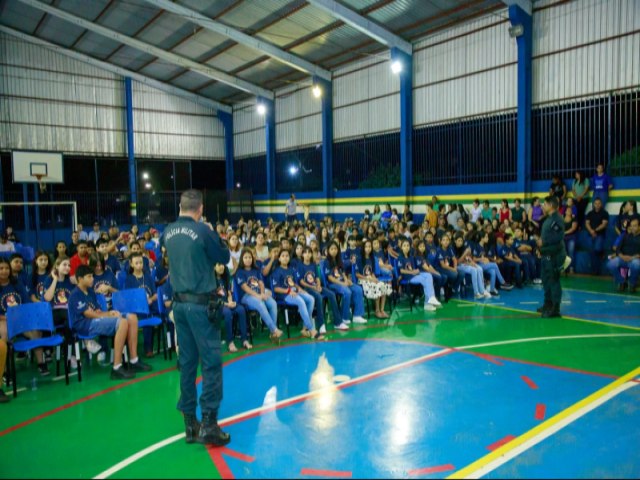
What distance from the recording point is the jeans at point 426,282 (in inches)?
363

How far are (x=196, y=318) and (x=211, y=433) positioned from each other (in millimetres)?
912

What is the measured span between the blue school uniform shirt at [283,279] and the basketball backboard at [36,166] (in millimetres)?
13508

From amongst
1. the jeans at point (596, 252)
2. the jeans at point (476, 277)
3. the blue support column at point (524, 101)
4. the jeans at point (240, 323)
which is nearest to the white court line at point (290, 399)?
the jeans at point (240, 323)

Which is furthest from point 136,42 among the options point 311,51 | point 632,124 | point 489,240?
point 632,124

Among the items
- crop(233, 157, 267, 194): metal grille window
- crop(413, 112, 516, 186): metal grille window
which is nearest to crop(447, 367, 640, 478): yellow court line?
crop(413, 112, 516, 186): metal grille window

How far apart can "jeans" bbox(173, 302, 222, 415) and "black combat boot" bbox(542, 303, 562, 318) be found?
6.06 metres

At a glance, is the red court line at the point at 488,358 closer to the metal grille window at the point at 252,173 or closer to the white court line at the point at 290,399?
the white court line at the point at 290,399

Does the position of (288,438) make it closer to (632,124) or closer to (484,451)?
(484,451)

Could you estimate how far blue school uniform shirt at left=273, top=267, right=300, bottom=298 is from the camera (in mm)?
7523

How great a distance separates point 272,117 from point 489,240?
1558cm

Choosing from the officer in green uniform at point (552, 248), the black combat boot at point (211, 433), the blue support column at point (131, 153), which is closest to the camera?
the black combat boot at point (211, 433)

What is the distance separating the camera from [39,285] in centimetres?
665

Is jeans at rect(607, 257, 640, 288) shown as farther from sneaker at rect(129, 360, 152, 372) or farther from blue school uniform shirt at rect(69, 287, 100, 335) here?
blue school uniform shirt at rect(69, 287, 100, 335)

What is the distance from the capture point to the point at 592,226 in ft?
40.1
